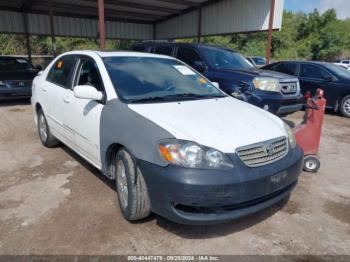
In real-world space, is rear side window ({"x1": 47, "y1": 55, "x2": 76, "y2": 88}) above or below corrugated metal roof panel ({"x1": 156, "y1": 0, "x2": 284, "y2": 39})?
below

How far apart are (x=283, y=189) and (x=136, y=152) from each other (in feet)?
4.64

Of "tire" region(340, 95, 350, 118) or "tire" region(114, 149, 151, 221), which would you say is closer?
"tire" region(114, 149, 151, 221)

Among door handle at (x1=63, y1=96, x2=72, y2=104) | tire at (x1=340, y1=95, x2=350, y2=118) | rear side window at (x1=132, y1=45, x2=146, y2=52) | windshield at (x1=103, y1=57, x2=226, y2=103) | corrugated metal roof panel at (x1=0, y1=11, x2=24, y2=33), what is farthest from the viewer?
corrugated metal roof panel at (x1=0, y1=11, x2=24, y2=33)

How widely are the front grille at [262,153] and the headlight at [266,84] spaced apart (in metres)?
3.18

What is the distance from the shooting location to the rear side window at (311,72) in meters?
8.77

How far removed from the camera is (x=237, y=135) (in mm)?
2582

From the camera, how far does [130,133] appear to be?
2680 mm

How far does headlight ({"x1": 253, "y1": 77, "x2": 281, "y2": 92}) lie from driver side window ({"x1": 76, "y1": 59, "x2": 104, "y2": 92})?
131 inches

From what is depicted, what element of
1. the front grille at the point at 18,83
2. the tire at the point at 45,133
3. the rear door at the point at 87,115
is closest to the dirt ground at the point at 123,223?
the rear door at the point at 87,115

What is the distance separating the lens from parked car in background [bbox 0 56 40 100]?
28.7 ft

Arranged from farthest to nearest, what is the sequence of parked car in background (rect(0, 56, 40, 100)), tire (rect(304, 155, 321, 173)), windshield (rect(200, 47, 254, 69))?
parked car in background (rect(0, 56, 40, 100)) → windshield (rect(200, 47, 254, 69)) → tire (rect(304, 155, 321, 173))

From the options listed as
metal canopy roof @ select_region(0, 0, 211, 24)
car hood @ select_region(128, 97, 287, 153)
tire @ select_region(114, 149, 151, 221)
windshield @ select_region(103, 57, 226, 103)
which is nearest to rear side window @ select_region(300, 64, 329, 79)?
metal canopy roof @ select_region(0, 0, 211, 24)

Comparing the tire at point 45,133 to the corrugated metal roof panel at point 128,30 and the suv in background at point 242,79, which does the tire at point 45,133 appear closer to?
the suv in background at point 242,79

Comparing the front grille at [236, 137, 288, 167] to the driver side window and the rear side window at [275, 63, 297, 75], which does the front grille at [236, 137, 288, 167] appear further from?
the rear side window at [275, 63, 297, 75]
